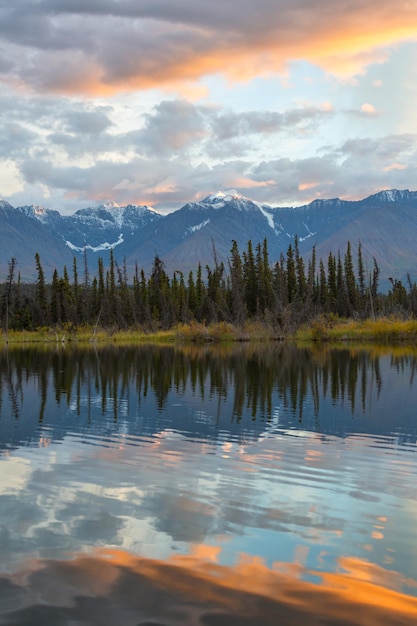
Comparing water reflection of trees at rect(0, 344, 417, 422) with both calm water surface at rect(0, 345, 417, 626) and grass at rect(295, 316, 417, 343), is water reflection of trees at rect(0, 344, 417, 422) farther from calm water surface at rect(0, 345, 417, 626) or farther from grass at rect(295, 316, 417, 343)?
grass at rect(295, 316, 417, 343)

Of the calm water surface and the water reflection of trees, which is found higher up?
the calm water surface

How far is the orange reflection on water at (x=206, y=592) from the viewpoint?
6984mm

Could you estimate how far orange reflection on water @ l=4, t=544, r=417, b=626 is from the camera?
6984 millimetres

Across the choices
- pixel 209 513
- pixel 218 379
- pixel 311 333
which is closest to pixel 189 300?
pixel 311 333

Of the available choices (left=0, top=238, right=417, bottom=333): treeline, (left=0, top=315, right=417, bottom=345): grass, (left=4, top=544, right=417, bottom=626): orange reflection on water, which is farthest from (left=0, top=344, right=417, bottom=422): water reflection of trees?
(left=0, top=238, right=417, bottom=333): treeline

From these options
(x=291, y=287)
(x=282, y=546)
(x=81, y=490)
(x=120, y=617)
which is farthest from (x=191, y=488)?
(x=291, y=287)

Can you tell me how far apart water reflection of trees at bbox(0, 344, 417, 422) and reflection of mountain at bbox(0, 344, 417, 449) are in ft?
0.16

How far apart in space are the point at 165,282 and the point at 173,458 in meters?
102

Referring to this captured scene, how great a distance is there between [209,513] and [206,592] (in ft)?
9.98

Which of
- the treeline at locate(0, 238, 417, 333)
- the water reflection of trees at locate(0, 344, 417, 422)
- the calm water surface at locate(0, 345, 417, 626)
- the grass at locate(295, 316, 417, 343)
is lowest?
the water reflection of trees at locate(0, 344, 417, 422)

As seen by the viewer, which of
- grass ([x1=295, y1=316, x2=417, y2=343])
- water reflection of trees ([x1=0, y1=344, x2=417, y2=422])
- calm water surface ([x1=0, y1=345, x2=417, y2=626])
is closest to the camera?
calm water surface ([x1=0, y1=345, x2=417, y2=626])

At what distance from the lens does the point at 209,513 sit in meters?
10.6

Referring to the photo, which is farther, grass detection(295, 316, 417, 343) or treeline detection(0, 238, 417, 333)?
treeline detection(0, 238, 417, 333)

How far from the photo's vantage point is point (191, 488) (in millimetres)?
12148
